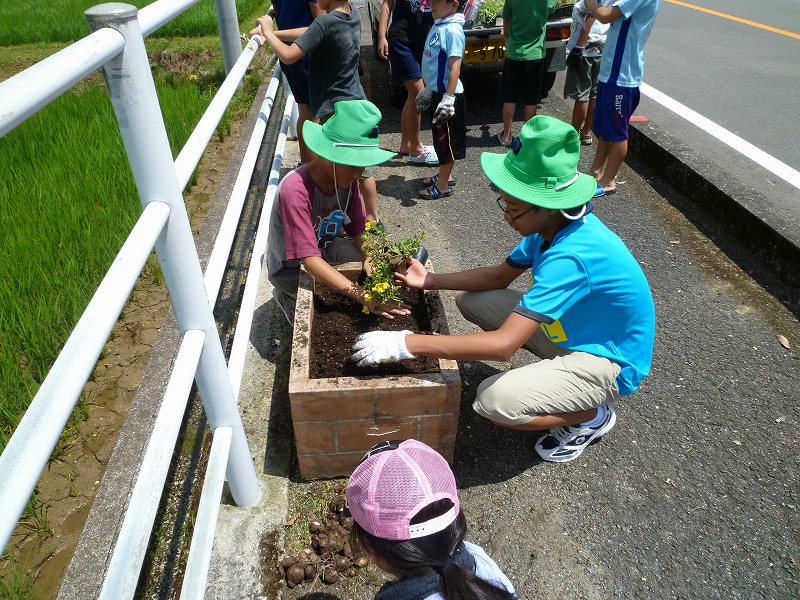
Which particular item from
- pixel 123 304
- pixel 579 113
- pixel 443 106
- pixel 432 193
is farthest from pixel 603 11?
pixel 123 304

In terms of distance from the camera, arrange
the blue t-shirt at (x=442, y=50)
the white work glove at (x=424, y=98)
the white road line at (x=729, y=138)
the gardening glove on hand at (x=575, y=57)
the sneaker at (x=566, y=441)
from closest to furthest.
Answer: the sneaker at (x=566, y=441) → the blue t-shirt at (x=442, y=50) → the white work glove at (x=424, y=98) → the white road line at (x=729, y=138) → the gardening glove on hand at (x=575, y=57)

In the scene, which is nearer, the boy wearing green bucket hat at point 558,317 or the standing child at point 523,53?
the boy wearing green bucket hat at point 558,317

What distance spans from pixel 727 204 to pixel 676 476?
2300mm

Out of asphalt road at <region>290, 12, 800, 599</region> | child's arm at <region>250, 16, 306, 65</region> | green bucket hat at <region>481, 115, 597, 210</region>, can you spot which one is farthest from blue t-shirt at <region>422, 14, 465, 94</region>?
green bucket hat at <region>481, 115, 597, 210</region>

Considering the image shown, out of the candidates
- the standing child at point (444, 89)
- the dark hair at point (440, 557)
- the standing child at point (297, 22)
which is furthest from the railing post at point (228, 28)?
the dark hair at point (440, 557)

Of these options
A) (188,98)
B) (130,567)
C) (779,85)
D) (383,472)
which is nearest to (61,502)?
(130,567)

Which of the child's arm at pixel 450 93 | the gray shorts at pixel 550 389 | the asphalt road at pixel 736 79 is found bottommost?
the asphalt road at pixel 736 79

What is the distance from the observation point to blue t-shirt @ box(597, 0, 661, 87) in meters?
3.87

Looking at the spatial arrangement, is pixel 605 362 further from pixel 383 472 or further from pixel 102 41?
pixel 102 41

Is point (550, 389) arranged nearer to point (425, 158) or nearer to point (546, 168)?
point (546, 168)

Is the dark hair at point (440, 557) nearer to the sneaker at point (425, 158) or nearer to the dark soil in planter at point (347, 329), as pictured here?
the dark soil in planter at point (347, 329)

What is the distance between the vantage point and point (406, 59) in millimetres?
4715

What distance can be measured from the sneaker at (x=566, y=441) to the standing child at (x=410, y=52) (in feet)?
10.1

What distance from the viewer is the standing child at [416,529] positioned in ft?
4.16
